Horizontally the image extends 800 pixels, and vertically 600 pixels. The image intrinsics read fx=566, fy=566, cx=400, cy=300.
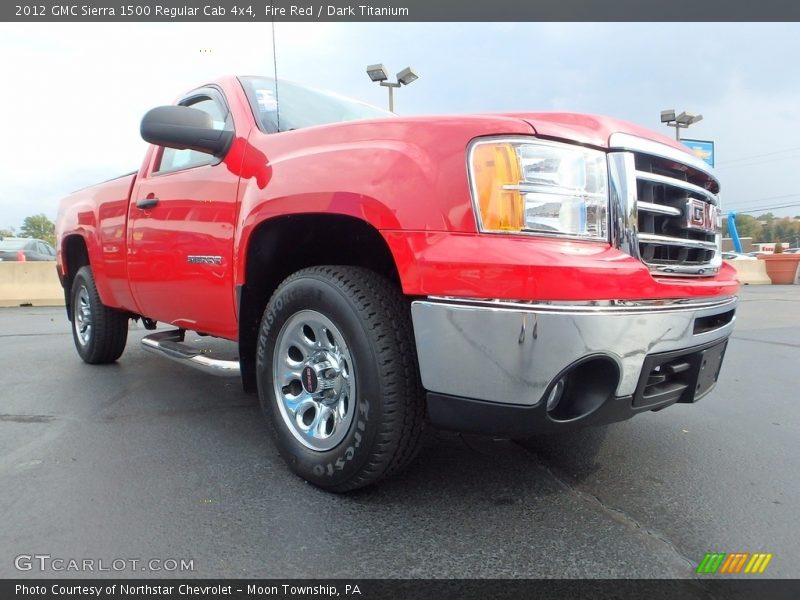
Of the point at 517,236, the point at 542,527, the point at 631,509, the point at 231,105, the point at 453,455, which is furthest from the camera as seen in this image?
the point at 231,105

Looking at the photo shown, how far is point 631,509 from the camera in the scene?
219cm

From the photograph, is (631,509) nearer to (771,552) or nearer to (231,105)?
(771,552)

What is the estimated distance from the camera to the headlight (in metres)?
1.89

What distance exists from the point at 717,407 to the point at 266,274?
9.73 feet

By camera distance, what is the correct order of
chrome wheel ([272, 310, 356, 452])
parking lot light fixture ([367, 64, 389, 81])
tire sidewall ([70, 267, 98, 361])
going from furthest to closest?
parking lot light fixture ([367, 64, 389, 81])
tire sidewall ([70, 267, 98, 361])
chrome wheel ([272, 310, 356, 452])

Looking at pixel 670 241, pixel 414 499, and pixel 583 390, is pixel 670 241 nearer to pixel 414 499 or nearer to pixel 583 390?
pixel 583 390

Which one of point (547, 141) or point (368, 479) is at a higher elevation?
point (547, 141)

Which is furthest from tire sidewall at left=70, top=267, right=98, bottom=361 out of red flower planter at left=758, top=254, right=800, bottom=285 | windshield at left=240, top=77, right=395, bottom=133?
red flower planter at left=758, top=254, right=800, bottom=285

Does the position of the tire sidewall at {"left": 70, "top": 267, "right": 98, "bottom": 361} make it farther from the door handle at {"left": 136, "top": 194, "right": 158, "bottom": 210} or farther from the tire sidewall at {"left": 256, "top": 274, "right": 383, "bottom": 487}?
the tire sidewall at {"left": 256, "top": 274, "right": 383, "bottom": 487}

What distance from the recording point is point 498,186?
6.23 ft

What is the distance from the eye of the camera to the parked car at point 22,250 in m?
17.0

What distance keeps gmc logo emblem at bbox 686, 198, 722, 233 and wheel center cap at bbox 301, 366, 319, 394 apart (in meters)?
1.66

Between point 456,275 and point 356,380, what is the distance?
57 centimetres

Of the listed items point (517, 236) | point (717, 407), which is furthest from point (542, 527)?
point (717, 407)
